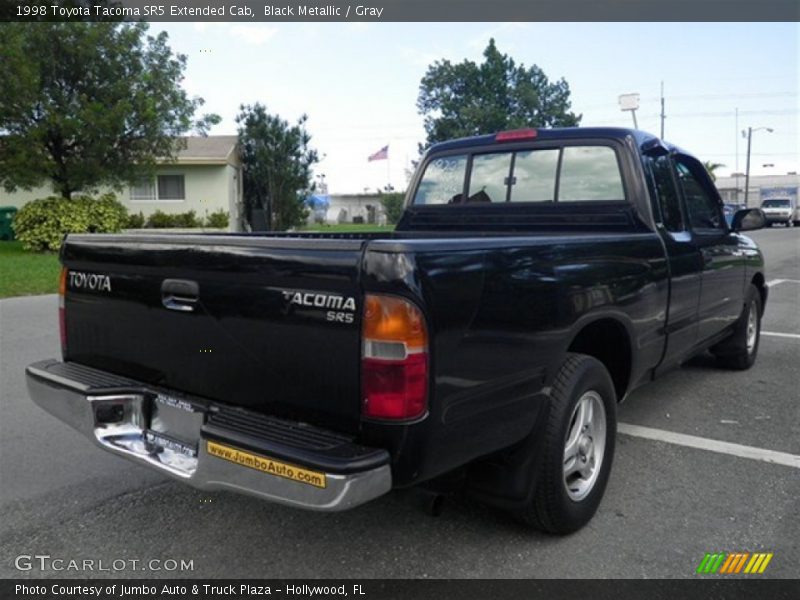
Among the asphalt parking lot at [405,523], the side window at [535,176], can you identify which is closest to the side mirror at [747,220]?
the asphalt parking lot at [405,523]

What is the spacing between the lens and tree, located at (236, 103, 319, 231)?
24953mm

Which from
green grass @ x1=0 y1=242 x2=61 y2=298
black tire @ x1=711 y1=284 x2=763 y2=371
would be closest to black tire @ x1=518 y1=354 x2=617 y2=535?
black tire @ x1=711 y1=284 x2=763 y2=371

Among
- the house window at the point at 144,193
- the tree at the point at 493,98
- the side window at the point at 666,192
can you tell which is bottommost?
the side window at the point at 666,192

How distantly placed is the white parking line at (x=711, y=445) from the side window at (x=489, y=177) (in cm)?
181

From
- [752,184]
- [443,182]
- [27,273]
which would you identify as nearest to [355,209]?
[752,184]

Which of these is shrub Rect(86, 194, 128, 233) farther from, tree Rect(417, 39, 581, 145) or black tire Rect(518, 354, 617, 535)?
tree Rect(417, 39, 581, 145)

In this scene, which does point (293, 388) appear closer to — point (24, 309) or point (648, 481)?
point (648, 481)

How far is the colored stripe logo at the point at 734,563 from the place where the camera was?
291cm

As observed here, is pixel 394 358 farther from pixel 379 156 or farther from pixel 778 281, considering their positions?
pixel 379 156

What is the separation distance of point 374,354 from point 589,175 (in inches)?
102

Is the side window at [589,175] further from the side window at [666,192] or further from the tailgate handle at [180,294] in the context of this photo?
the tailgate handle at [180,294]

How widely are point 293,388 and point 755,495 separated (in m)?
2.59
